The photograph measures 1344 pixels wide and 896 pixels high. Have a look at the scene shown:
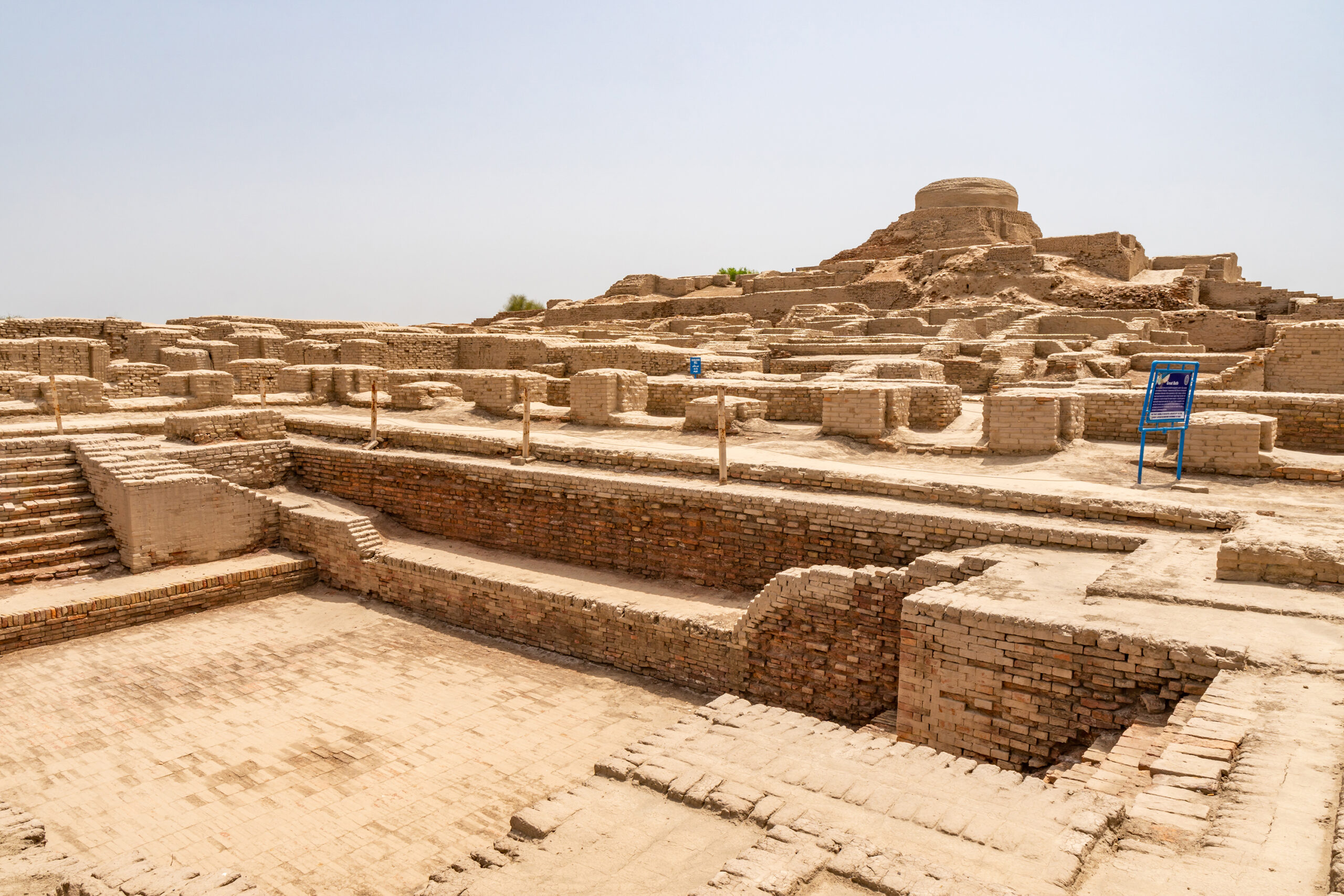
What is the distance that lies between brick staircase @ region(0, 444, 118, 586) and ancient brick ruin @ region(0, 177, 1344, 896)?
3cm

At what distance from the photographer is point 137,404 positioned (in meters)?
13.6

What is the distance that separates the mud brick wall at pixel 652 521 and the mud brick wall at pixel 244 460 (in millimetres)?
485

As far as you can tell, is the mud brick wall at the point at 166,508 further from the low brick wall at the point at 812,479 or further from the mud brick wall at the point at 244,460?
the low brick wall at the point at 812,479

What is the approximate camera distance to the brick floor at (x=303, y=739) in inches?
192

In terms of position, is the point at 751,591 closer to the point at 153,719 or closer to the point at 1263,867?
the point at 153,719

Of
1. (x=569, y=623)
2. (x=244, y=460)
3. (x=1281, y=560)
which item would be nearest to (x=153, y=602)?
(x=244, y=460)

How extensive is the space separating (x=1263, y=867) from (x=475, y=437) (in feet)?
29.9

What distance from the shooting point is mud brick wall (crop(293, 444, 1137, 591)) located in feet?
22.5

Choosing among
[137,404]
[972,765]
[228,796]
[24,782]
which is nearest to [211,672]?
[24,782]

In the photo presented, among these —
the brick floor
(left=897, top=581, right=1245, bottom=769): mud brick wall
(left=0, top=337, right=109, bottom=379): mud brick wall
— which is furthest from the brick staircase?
(left=897, top=581, right=1245, bottom=769): mud brick wall

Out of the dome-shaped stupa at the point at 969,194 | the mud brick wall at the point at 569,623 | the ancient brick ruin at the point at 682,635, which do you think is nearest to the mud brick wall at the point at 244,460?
the ancient brick ruin at the point at 682,635

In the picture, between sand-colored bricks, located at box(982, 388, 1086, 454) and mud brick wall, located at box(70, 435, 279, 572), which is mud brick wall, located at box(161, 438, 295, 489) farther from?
sand-colored bricks, located at box(982, 388, 1086, 454)

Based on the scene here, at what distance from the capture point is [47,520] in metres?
9.18

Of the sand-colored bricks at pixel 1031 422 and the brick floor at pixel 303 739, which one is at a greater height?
the sand-colored bricks at pixel 1031 422
